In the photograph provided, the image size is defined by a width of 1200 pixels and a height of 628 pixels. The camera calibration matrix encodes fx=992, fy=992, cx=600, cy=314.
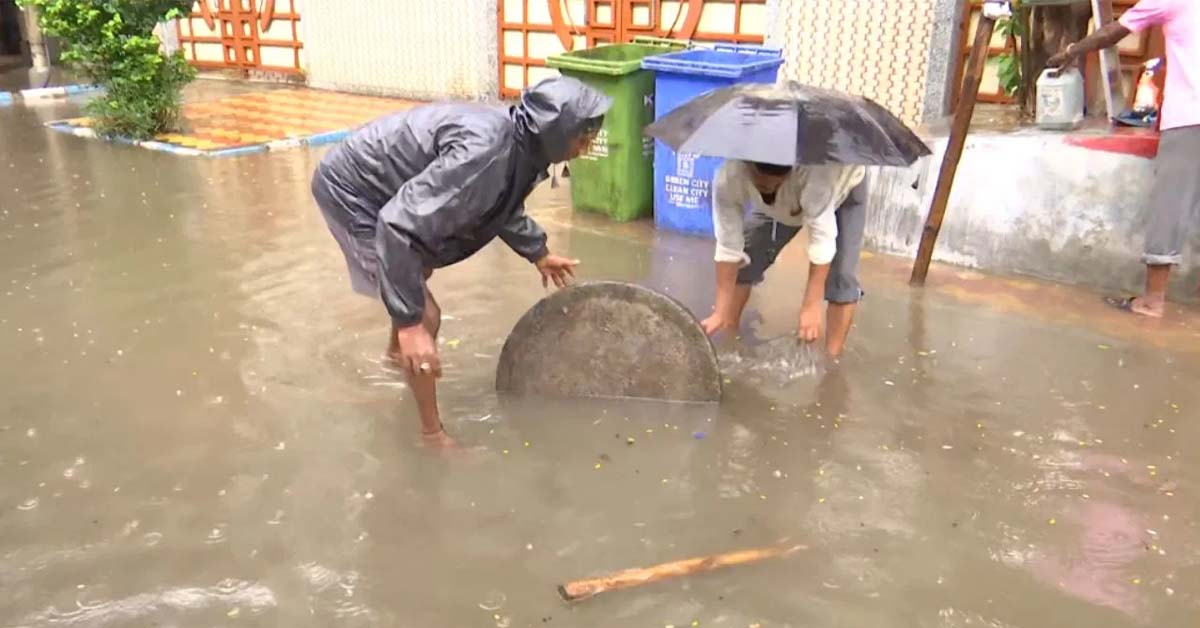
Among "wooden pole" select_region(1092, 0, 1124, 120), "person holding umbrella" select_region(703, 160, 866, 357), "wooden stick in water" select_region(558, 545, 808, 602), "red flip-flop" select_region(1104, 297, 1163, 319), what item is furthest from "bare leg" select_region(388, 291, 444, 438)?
"wooden pole" select_region(1092, 0, 1124, 120)

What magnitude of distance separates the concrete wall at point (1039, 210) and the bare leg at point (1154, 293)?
10.8 inches

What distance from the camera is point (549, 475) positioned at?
3428 mm

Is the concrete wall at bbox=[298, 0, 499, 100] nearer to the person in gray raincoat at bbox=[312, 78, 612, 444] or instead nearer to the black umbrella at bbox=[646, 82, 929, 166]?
the black umbrella at bbox=[646, 82, 929, 166]

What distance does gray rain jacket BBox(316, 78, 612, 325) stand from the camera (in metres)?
3.04

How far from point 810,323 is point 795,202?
0.49 metres

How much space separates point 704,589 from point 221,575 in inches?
54.9

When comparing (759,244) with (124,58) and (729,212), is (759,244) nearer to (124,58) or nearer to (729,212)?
(729,212)

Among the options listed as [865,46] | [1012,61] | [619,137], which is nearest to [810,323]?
[619,137]

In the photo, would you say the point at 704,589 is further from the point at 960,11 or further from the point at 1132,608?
the point at 960,11

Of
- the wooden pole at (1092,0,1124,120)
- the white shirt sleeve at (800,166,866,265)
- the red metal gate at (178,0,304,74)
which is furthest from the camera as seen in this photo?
the red metal gate at (178,0,304,74)

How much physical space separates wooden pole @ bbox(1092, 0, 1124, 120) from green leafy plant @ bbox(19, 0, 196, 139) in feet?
25.3

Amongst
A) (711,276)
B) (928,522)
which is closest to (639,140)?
(711,276)

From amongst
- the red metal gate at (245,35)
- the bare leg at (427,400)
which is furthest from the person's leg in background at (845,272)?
the red metal gate at (245,35)

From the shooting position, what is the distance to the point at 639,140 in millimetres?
6348
